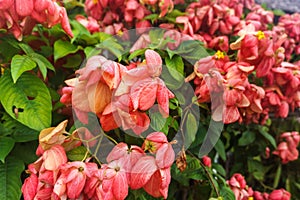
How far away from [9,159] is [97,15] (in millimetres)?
530

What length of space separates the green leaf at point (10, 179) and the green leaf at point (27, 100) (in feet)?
0.30

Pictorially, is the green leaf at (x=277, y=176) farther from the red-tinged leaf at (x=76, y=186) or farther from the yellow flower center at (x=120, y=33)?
the red-tinged leaf at (x=76, y=186)

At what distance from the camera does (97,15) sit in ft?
4.01

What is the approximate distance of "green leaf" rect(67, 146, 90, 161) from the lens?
0.68m

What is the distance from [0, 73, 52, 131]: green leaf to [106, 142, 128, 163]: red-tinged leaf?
0.19 meters

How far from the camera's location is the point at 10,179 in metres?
0.79

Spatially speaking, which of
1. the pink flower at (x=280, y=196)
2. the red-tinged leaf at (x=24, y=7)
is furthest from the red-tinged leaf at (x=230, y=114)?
the pink flower at (x=280, y=196)

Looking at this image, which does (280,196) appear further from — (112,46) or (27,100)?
(27,100)

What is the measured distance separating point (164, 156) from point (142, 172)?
0.13 feet

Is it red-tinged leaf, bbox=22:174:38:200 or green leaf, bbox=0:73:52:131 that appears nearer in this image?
red-tinged leaf, bbox=22:174:38:200

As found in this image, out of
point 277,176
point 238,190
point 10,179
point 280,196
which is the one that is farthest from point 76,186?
point 277,176

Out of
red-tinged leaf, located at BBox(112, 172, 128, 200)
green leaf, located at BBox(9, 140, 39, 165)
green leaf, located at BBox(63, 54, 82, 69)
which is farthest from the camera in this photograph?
green leaf, located at BBox(63, 54, 82, 69)

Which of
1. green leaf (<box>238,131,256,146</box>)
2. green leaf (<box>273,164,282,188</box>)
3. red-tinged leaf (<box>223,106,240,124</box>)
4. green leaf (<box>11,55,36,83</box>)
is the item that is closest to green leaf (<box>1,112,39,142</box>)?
green leaf (<box>11,55,36,83</box>)

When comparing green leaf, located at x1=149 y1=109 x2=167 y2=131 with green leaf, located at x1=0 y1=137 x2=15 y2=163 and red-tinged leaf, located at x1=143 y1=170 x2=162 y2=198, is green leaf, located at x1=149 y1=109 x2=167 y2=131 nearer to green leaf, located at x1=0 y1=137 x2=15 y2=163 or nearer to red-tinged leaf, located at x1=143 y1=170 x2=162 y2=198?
red-tinged leaf, located at x1=143 y1=170 x2=162 y2=198
